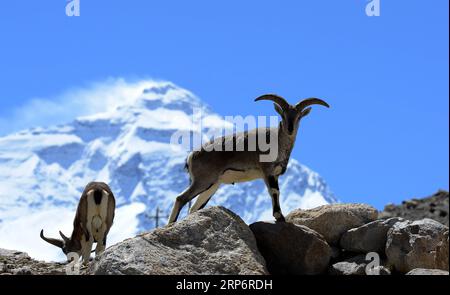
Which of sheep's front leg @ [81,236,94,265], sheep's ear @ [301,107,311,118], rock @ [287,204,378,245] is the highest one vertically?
sheep's ear @ [301,107,311,118]

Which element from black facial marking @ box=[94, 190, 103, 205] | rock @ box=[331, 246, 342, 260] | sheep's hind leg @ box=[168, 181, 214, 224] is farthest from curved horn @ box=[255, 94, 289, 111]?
black facial marking @ box=[94, 190, 103, 205]

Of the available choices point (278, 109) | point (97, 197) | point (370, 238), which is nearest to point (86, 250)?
point (97, 197)

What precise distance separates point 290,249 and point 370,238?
238 centimetres

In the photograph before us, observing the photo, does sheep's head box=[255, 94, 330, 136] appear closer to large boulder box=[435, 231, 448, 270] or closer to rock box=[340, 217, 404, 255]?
rock box=[340, 217, 404, 255]

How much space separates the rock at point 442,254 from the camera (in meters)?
21.0

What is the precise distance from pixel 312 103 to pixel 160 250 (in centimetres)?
643

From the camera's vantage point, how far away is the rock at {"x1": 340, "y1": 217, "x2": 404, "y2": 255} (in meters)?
21.8

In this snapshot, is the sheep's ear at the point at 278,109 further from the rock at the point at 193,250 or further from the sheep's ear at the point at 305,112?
the rock at the point at 193,250

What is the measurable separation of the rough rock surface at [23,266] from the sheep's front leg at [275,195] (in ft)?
14.6

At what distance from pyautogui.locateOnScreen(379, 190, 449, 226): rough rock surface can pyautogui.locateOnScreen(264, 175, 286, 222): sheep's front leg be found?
5010 cm

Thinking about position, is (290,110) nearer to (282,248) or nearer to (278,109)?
(278,109)

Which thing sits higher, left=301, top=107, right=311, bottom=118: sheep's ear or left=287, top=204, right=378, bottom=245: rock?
left=301, top=107, right=311, bottom=118: sheep's ear

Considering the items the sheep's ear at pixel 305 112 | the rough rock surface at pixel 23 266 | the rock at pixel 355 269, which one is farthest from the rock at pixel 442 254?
the rough rock surface at pixel 23 266

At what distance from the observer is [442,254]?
2100 centimetres
